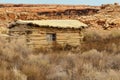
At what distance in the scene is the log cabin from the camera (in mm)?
24781

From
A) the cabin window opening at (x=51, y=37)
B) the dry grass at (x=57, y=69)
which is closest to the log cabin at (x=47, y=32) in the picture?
the cabin window opening at (x=51, y=37)

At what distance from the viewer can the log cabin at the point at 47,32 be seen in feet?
81.3

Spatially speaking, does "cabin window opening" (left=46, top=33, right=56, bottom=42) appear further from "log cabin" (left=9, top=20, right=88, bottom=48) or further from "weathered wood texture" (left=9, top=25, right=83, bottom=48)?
"weathered wood texture" (left=9, top=25, right=83, bottom=48)

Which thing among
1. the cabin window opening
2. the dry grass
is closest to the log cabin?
the cabin window opening

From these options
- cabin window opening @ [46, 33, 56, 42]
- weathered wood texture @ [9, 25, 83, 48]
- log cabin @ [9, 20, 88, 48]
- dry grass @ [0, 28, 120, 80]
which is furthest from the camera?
cabin window opening @ [46, 33, 56, 42]

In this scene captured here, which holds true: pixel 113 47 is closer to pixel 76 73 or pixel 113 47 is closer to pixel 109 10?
pixel 76 73

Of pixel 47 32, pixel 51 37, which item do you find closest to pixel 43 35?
pixel 47 32

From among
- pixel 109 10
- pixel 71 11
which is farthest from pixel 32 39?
pixel 71 11

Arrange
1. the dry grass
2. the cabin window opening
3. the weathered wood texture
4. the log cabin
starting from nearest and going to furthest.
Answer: the dry grass
the weathered wood texture
the log cabin
the cabin window opening

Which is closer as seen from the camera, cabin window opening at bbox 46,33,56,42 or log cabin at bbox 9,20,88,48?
log cabin at bbox 9,20,88,48

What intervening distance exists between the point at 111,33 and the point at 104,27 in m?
6.88

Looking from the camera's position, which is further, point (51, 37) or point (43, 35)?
point (51, 37)

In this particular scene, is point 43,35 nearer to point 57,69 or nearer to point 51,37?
point 51,37

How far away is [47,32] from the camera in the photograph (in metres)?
25.5
